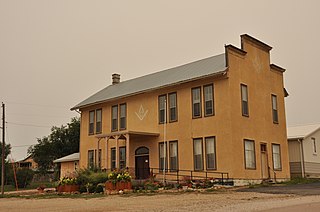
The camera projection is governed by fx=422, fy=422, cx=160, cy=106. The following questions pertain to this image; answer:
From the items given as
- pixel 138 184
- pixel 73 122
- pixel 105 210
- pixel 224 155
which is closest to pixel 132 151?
pixel 138 184

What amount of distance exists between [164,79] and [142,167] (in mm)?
6805

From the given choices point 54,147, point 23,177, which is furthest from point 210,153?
point 54,147

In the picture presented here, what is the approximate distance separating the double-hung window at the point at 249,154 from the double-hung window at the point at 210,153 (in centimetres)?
205

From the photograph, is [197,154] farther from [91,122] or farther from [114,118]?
[91,122]

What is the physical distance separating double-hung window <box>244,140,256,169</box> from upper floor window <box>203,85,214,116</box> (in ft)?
9.71

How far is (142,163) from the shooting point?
31.2 meters

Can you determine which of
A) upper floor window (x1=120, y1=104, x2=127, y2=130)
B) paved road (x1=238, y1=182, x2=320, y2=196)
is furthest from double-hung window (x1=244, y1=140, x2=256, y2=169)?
upper floor window (x1=120, y1=104, x2=127, y2=130)

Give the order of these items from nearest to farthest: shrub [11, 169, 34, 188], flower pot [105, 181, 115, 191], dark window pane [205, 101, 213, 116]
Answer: flower pot [105, 181, 115, 191] < dark window pane [205, 101, 213, 116] < shrub [11, 169, 34, 188]

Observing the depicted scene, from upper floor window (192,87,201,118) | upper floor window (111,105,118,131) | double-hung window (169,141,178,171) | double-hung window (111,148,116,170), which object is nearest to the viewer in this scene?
upper floor window (192,87,201,118)

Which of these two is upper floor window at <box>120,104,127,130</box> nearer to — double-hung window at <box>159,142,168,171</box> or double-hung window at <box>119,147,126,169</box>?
double-hung window at <box>119,147,126,169</box>

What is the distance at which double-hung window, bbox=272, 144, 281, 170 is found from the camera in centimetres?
2928

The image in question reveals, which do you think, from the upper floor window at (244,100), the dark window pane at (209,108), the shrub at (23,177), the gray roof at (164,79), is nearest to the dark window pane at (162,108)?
the gray roof at (164,79)

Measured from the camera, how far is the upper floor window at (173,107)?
2914 cm

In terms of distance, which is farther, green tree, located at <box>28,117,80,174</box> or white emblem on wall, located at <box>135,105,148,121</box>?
green tree, located at <box>28,117,80,174</box>
